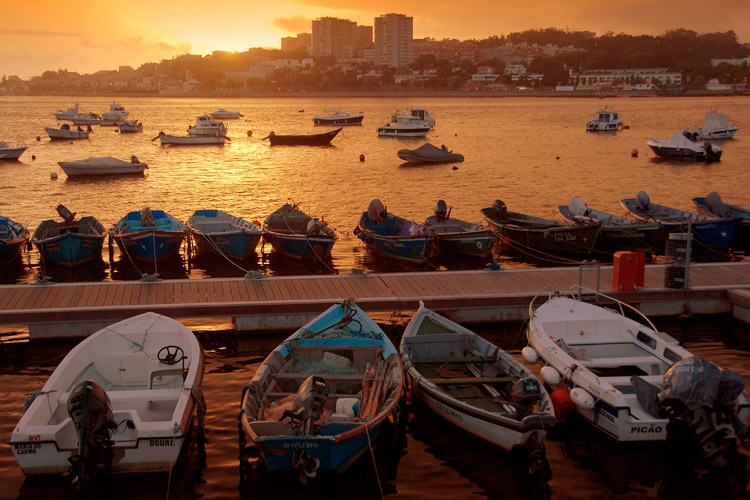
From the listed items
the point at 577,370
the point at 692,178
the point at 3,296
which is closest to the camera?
the point at 577,370

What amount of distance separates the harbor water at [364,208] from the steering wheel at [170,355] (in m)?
1.20

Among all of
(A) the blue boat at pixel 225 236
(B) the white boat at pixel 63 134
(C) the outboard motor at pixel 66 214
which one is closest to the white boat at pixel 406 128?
(B) the white boat at pixel 63 134

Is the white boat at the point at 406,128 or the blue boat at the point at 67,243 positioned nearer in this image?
the blue boat at the point at 67,243

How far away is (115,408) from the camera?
1020 centimetres

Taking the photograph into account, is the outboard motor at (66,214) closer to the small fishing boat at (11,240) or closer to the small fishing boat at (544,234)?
the small fishing boat at (11,240)

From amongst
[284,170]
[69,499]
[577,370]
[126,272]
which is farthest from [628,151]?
[69,499]

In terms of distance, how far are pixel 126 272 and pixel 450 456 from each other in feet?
47.3

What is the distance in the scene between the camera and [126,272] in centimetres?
2177

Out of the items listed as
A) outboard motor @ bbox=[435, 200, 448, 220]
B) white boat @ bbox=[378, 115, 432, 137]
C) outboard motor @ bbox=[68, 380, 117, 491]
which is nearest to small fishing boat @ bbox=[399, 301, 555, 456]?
outboard motor @ bbox=[68, 380, 117, 491]

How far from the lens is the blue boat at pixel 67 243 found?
21.1 meters

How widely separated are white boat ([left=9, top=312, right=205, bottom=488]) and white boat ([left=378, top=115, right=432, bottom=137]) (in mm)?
62803

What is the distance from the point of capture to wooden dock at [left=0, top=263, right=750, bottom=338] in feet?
47.7

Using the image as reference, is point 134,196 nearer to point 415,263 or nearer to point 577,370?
point 415,263

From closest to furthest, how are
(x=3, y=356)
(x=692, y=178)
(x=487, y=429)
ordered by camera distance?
(x=487, y=429)
(x=3, y=356)
(x=692, y=178)
